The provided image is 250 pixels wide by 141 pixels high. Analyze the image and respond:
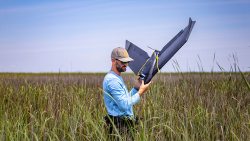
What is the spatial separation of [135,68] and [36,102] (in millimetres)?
3395

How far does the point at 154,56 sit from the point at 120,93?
0.41 meters

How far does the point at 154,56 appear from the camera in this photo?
9.03ft

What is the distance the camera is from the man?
2.89 meters

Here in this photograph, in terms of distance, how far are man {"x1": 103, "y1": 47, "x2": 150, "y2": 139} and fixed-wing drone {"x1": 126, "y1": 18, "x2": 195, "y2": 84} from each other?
3.1 inches

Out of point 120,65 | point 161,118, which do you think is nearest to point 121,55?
point 120,65

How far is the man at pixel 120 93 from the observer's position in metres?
2.89

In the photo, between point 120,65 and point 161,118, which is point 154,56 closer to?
point 120,65

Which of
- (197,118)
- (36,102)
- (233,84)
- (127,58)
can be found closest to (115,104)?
(127,58)

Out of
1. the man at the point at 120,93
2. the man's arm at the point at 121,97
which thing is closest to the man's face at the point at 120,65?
the man at the point at 120,93

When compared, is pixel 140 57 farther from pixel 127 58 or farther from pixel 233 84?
pixel 233 84

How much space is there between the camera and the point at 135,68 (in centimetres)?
296

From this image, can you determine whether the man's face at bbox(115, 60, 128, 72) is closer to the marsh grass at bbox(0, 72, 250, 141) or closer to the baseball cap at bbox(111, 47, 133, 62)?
the baseball cap at bbox(111, 47, 133, 62)

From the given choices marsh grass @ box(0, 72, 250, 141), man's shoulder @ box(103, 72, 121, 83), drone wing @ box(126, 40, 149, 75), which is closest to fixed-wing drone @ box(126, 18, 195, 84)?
drone wing @ box(126, 40, 149, 75)

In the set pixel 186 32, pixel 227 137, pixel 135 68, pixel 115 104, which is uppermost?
pixel 186 32
